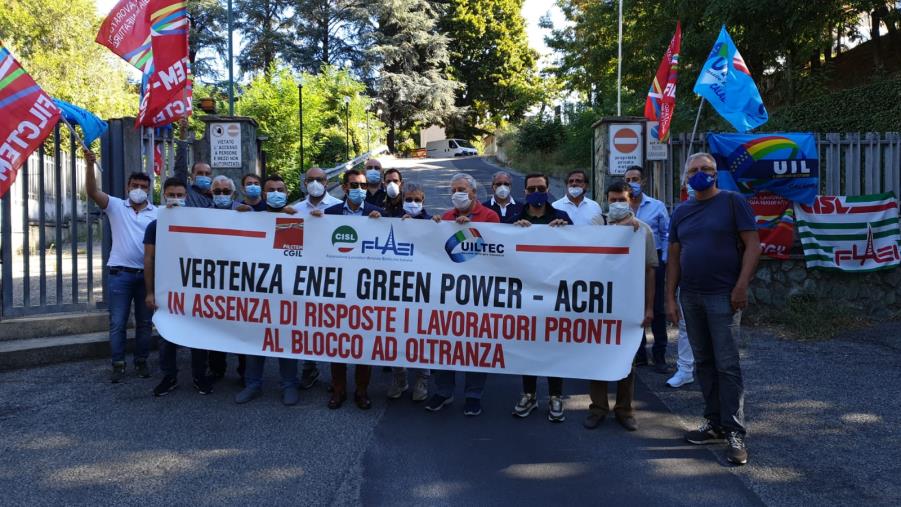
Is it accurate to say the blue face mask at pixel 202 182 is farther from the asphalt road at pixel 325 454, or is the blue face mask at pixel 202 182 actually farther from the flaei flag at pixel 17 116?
the asphalt road at pixel 325 454

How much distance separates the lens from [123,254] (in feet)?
22.0

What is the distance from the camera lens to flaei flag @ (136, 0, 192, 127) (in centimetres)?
805

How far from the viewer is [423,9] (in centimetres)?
4553

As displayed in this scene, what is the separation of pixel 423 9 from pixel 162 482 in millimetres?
44414

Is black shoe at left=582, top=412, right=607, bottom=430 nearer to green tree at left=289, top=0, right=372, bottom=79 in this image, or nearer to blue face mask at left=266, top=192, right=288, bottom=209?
blue face mask at left=266, top=192, right=288, bottom=209

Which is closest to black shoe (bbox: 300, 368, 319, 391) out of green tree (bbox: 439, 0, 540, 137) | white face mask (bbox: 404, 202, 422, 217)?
white face mask (bbox: 404, 202, 422, 217)

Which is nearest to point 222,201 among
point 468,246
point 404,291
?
point 404,291

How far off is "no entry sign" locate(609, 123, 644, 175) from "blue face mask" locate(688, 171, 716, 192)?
19.3 feet

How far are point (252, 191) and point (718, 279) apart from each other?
14.0 ft

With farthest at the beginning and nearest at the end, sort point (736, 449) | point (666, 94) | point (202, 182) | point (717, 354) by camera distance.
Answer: point (666, 94) → point (202, 182) → point (717, 354) → point (736, 449)

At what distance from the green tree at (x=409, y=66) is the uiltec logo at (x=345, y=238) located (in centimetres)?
3836

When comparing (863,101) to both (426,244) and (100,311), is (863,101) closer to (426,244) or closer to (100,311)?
(426,244)

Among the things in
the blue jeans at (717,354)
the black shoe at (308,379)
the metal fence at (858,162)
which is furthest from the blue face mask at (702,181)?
the metal fence at (858,162)

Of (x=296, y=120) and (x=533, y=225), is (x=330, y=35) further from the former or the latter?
(x=533, y=225)
